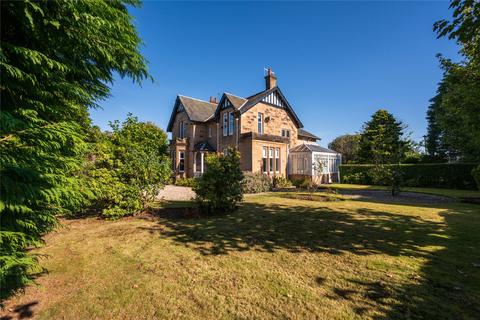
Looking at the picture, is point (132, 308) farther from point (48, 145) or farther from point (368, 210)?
point (368, 210)

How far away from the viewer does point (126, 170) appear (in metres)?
8.12

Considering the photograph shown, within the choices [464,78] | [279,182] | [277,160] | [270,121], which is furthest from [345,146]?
A: [464,78]

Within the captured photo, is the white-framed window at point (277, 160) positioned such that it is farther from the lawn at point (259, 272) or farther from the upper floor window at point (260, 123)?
the lawn at point (259, 272)

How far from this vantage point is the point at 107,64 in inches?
180

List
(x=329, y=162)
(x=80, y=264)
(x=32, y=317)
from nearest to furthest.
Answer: (x=32, y=317), (x=80, y=264), (x=329, y=162)

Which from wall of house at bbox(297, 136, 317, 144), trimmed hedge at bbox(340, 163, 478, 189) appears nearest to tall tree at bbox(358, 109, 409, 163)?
trimmed hedge at bbox(340, 163, 478, 189)

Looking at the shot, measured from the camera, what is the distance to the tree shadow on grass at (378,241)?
3086 millimetres

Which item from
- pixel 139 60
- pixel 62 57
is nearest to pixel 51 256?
pixel 62 57

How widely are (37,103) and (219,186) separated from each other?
655 cm

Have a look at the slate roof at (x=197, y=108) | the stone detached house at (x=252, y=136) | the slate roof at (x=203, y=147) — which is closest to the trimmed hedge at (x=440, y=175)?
the stone detached house at (x=252, y=136)

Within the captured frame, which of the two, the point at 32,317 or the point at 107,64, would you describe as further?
the point at 107,64

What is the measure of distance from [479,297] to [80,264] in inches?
269

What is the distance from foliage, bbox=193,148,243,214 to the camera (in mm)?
9039

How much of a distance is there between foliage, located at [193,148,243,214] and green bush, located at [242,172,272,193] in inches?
266
